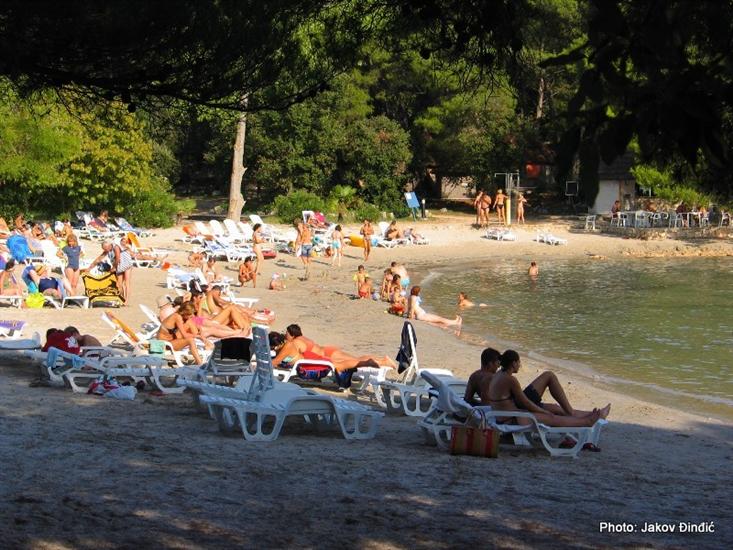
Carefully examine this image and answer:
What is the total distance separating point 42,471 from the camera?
642 centimetres

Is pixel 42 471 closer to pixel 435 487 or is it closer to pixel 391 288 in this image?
pixel 435 487

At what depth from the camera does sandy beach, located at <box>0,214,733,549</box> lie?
5.51 metres

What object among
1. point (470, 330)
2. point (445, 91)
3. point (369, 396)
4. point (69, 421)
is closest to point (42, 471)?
point (69, 421)

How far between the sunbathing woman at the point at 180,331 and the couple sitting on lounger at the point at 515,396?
15.0 feet

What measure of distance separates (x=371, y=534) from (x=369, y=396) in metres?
6.03

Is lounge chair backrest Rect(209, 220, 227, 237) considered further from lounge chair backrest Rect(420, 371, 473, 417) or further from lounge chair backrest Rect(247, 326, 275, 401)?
lounge chair backrest Rect(420, 371, 473, 417)

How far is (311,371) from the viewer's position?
11.8m

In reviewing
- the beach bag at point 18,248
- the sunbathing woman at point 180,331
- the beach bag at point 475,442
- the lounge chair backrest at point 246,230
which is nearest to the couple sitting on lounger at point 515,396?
the beach bag at point 475,442

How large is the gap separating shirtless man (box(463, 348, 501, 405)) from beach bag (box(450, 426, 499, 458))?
0.71 m

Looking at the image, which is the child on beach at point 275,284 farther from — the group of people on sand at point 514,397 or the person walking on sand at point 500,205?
the person walking on sand at point 500,205

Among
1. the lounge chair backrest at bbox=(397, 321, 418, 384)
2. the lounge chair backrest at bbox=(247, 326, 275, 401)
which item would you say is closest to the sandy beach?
the lounge chair backrest at bbox=(247, 326, 275, 401)

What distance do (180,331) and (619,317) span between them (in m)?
11.3

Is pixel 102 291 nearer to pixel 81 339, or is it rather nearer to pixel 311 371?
pixel 81 339

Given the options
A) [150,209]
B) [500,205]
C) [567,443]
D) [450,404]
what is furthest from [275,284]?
[500,205]
